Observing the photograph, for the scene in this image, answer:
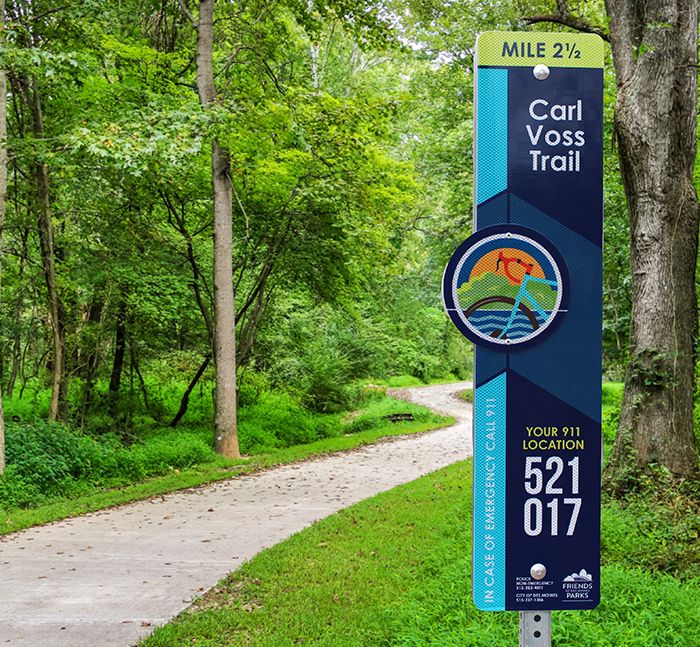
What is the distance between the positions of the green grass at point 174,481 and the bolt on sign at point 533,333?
745 centimetres

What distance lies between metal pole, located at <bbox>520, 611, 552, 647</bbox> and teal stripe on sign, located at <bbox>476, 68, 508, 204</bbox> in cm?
145

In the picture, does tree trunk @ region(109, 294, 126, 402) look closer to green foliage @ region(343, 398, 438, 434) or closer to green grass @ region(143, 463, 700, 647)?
green foliage @ region(343, 398, 438, 434)

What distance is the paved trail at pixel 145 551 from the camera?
5207mm

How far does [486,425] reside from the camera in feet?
8.03

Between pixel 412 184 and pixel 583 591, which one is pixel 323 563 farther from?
pixel 412 184

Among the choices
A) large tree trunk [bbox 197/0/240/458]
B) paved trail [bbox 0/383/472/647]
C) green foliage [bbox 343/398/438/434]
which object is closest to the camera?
paved trail [bbox 0/383/472/647]

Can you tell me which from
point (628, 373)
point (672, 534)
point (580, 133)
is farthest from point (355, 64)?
point (580, 133)

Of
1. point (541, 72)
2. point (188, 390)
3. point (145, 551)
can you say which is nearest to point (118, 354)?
point (188, 390)

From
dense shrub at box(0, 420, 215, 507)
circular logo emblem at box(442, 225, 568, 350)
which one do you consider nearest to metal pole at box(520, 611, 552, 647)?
circular logo emblem at box(442, 225, 568, 350)

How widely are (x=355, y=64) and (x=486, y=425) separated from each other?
103ft

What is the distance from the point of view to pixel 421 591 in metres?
5.15

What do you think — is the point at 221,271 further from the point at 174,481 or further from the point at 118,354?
the point at 174,481

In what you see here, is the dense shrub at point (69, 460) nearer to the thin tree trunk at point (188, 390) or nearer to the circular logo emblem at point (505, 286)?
the thin tree trunk at point (188, 390)

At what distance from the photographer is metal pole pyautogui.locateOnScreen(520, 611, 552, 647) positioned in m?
2.46
